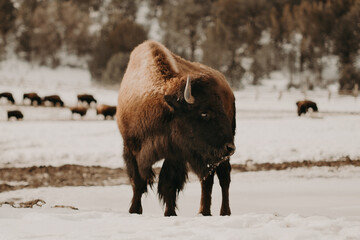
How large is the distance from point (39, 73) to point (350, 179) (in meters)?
54.7

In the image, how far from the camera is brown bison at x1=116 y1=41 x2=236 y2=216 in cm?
539

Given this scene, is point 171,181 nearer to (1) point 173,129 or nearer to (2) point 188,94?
(1) point 173,129

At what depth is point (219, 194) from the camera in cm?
894

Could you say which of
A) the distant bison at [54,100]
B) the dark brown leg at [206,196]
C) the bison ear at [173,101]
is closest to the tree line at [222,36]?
the distant bison at [54,100]

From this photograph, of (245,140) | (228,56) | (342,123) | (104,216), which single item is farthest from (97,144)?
(228,56)

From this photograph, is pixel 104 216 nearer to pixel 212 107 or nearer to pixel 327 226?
pixel 212 107

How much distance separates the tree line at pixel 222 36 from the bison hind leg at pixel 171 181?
3740 centimetres

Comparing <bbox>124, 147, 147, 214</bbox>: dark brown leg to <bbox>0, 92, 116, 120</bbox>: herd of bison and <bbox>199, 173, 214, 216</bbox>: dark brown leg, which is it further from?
<bbox>0, 92, 116, 120</bbox>: herd of bison

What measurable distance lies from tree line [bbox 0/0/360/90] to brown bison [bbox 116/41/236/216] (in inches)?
1459

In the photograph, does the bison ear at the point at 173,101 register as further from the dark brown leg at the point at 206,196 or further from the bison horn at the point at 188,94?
the dark brown leg at the point at 206,196

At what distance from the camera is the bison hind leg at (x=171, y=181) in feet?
18.3

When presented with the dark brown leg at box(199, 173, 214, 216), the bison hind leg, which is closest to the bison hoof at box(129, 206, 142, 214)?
the bison hind leg

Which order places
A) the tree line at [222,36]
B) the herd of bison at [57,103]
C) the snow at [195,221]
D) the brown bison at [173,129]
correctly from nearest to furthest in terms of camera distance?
1. the snow at [195,221]
2. the brown bison at [173,129]
3. the herd of bison at [57,103]
4. the tree line at [222,36]

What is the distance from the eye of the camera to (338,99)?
3481cm
